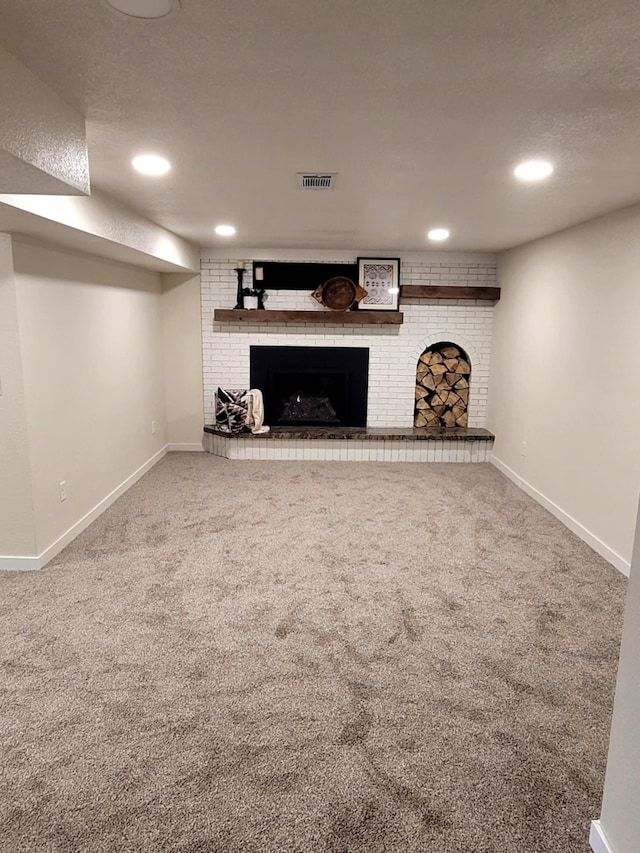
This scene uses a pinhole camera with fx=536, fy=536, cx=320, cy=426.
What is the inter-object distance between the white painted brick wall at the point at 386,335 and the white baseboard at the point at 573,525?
1.20 metres

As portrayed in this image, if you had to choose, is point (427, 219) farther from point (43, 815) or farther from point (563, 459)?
point (43, 815)

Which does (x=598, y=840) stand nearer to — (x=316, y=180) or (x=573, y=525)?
(x=573, y=525)

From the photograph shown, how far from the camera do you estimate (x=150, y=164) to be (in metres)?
2.35

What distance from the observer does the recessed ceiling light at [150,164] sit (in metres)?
2.26

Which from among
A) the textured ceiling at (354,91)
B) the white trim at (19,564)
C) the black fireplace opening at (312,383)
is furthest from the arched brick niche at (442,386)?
the white trim at (19,564)

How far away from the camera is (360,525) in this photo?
384 centimetres

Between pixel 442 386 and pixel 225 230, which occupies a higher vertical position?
pixel 225 230

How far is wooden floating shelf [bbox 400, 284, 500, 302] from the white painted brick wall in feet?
0.43

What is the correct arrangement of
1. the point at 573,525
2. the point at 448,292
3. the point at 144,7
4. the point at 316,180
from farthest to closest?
the point at 448,292 < the point at 573,525 < the point at 316,180 < the point at 144,7

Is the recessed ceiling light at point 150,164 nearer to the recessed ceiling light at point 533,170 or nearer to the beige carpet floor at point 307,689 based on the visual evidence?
the recessed ceiling light at point 533,170

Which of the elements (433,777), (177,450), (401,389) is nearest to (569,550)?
(433,777)

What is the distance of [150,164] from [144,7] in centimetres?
130

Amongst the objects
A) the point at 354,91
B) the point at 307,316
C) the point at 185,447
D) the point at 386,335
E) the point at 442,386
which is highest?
the point at 354,91

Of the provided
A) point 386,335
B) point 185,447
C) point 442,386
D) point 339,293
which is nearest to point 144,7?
point 339,293
